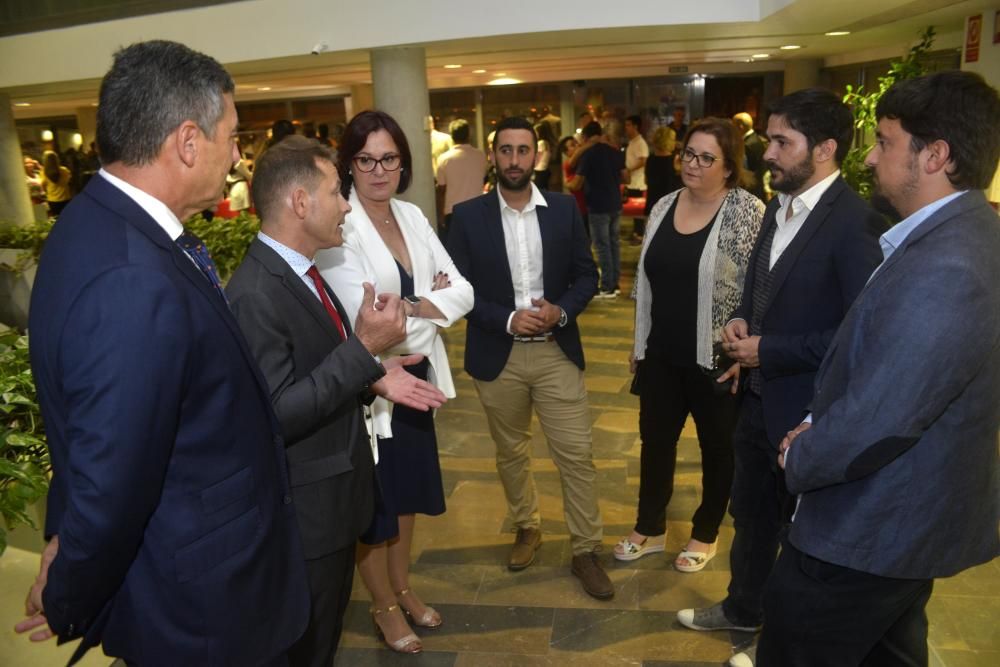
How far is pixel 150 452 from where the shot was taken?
1305 millimetres

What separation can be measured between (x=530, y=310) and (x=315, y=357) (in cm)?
119

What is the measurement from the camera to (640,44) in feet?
26.1

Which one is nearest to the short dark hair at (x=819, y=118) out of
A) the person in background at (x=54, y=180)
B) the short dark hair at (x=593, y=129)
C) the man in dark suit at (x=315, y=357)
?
the man in dark suit at (x=315, y=357)

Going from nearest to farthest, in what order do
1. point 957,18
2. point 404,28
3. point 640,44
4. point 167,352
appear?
point 167,352 → point 957,18 → point 404,28 → point 640,44

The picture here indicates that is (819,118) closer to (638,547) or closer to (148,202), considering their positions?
(638,547)

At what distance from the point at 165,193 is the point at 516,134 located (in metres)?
1.83

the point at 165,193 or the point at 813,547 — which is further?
the point at 813,547

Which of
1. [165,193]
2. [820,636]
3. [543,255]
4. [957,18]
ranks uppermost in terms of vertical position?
[957,18]

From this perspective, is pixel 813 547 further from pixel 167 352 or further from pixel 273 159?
pixel 273 159

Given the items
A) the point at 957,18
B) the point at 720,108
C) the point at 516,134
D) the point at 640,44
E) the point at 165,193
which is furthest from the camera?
the point at 720,108

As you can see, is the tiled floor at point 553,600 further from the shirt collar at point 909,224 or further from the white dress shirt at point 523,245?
the shirt collar at point 909,224

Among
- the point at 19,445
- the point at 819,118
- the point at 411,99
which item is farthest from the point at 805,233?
the point at 411,99

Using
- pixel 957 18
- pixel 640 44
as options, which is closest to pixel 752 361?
pixel 957 18

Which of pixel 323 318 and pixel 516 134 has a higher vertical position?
pixel 516 134
